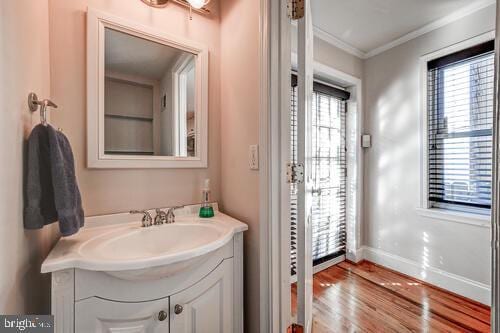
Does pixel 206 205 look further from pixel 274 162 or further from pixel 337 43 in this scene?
pixel 337 43


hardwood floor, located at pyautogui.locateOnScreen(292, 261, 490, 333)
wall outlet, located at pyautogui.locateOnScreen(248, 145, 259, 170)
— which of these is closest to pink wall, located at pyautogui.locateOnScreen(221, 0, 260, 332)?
wall outlet, located at pyautogui.locateOnScreen(248, 145, 259, 170)

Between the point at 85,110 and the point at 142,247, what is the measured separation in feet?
2.29

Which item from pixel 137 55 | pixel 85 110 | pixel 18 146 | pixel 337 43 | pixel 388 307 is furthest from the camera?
pixel 337 43

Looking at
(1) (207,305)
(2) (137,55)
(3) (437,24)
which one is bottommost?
(1) (207,305)

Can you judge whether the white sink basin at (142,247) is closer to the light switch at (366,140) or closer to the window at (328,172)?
the window at (328,172)

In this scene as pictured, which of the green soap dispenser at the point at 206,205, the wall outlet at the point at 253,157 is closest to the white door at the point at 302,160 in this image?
the wall outlet at the point at 253,157

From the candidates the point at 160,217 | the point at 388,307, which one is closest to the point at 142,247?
the point at 160,217

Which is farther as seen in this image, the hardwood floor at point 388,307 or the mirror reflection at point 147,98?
the hardwood floor at point 388,307

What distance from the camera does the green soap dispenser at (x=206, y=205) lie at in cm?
125

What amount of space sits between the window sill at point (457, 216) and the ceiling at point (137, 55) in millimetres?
2376

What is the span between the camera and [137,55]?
1.19 metres

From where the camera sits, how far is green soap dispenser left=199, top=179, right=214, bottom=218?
1251 mm

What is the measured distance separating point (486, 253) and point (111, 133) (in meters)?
2.69

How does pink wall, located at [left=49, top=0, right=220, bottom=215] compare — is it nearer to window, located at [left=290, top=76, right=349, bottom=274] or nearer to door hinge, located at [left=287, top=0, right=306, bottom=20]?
door hinge, located at [left=287, top=0, right=306, bottom=20]
